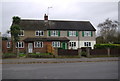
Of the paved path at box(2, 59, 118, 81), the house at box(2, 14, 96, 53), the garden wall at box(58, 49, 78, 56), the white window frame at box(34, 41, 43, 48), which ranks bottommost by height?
Result: the paved path at box(2, 59, 118, 81)

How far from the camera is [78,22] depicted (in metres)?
42.1

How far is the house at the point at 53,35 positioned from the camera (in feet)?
118

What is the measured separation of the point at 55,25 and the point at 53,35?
262 cm

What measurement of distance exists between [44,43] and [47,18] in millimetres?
7628

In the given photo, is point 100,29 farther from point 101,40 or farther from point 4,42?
point 4,42

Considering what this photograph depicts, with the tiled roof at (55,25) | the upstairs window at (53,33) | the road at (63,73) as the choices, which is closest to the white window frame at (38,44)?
the upstairs window at (53,33)

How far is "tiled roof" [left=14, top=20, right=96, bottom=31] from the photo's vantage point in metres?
38.2

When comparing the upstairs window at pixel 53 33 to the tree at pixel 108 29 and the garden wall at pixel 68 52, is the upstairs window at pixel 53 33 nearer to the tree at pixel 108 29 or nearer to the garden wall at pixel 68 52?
the garden wall at pixel 68 52

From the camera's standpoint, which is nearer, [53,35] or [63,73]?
[63,73]

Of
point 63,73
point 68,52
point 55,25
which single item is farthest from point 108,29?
point 63,73

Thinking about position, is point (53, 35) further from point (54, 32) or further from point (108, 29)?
point (108, 29)

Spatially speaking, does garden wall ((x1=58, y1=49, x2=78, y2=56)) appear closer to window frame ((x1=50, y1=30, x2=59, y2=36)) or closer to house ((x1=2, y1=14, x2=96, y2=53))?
house ((x1=2, y1=14, x2=96, y2=53))

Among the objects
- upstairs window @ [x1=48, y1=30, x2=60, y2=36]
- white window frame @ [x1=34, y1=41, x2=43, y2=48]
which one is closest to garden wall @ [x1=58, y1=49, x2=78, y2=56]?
white window frame @ [x1=34, y1=41, x2=43, y2=48]

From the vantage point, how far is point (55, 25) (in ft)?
130
